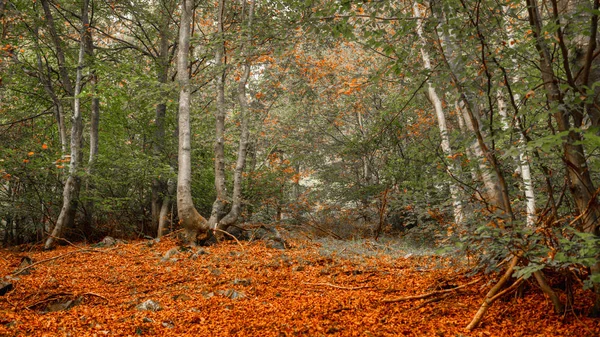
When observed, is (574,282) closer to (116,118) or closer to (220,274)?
(220,274)

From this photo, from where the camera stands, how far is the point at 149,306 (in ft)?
12.2

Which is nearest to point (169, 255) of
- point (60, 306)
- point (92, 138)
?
point (60, 306)

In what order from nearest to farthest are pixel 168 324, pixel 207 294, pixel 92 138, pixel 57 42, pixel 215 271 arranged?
pixel 168 324
pixel 207 294
pixel 215 271
pixel 57 42
pixel 92 138

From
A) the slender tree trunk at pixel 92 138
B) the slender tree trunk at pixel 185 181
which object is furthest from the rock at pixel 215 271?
the slender tree trunk at pixel 92 138

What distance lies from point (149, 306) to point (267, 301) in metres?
1.22

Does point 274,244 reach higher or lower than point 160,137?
lower

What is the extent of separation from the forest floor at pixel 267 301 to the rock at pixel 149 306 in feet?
0.04

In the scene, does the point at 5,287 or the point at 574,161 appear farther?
the point at 5,287

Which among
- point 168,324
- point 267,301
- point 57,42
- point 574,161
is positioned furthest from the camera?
point 57,42

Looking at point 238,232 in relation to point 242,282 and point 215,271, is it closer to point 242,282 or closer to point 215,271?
point 215,271

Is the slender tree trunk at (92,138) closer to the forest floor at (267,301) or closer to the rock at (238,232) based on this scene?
the rock at (238,232)

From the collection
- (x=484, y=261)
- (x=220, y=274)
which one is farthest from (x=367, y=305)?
(x=220, y=274)

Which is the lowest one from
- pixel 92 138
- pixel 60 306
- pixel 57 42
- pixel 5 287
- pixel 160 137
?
pixel 60 306

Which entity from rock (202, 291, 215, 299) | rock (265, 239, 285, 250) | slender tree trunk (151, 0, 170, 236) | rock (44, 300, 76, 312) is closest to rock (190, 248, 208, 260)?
rock (265, 239, 285, 250)
